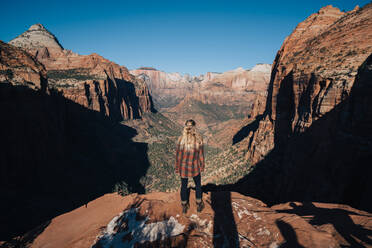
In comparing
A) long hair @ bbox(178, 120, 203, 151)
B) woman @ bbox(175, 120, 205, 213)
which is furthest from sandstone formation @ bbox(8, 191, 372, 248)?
long hair @ bbox(178, 120, 203, 151)

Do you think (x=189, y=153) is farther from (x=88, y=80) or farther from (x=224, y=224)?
(x=88, y=80)

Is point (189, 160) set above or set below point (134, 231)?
above

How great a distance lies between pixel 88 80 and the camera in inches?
2771

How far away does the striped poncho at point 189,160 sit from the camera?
7.35 metres

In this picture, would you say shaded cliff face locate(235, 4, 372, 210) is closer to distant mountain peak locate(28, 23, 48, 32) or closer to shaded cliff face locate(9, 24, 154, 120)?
shaded cliff face locate(9, 24, 154, 120)

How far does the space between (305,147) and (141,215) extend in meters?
20.8

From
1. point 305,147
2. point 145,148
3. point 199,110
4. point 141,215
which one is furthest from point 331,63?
point 199,110

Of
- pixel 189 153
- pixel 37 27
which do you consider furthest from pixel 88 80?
pixel 37 27

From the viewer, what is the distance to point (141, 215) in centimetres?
887

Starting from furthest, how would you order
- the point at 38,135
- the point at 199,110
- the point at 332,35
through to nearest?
the point at 199,110
the point at 38,135
the point at 332,35

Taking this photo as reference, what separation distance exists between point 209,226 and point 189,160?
307cm

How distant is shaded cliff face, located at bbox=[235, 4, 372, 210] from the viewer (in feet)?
45.0

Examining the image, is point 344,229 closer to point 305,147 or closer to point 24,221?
point 305,147

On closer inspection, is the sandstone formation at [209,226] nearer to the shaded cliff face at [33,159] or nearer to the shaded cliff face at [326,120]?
the shaded cliff face at [326,120]
